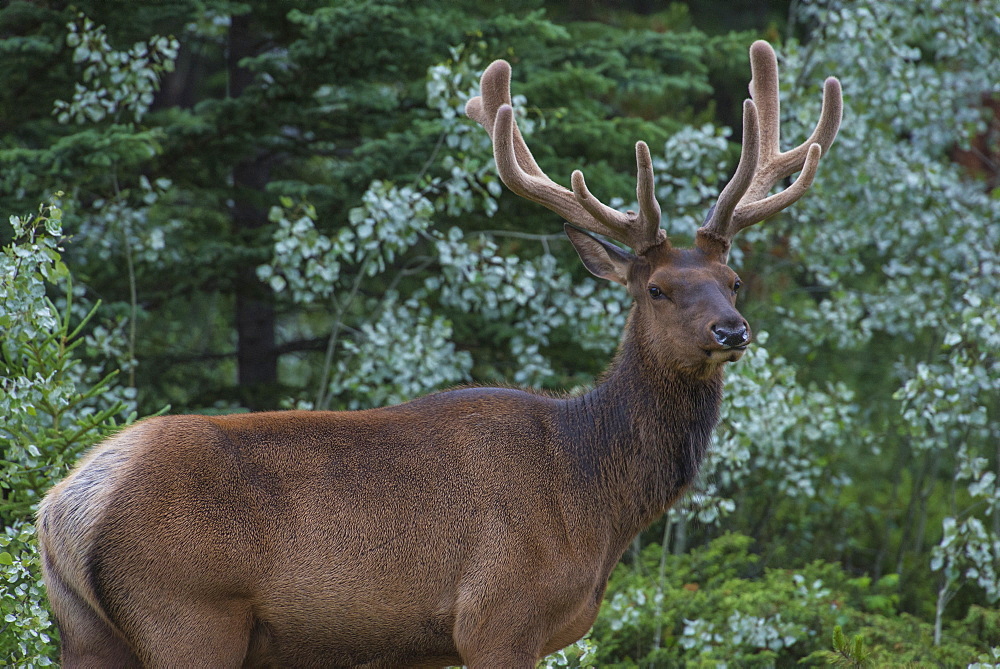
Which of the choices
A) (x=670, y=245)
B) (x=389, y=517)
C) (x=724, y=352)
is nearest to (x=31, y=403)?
(x=389, y=517)

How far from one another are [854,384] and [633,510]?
8.64 m

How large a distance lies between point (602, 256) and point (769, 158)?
1.16 m

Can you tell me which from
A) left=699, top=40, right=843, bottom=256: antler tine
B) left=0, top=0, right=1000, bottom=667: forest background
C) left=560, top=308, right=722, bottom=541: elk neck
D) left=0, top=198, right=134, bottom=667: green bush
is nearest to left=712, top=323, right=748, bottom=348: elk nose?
left=560, top=308, right=722, bottom=541: elk neck

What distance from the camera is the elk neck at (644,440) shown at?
460cm

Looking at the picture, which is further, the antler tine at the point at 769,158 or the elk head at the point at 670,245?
the antler tine at the point at 769,158

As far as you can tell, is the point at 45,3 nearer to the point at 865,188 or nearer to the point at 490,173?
the point at 490,173

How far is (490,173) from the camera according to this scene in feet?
25.3

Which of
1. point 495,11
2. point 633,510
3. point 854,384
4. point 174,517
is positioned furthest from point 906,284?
point 174,517

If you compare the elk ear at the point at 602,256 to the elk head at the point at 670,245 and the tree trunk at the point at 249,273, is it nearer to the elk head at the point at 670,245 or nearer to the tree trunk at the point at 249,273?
the elk head at the point at 670,245

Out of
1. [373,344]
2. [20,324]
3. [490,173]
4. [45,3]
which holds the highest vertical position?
[45,3]

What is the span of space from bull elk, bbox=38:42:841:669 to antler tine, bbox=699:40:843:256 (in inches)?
1.0

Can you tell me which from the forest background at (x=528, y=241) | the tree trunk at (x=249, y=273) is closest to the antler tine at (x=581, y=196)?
the forest background at (x=528, y=241)

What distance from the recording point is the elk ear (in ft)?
16.4

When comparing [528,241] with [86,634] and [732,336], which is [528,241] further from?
[86,634]
